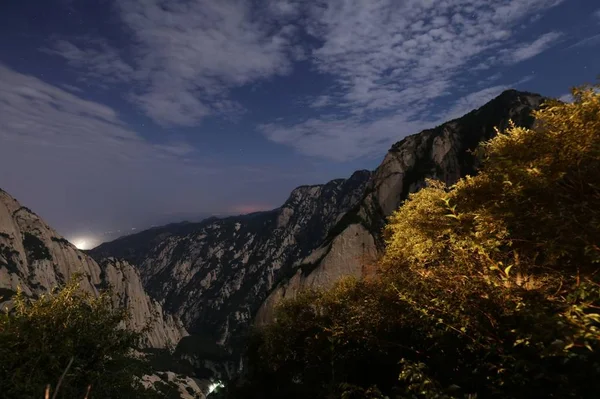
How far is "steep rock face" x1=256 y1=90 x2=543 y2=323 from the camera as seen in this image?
9800 cm

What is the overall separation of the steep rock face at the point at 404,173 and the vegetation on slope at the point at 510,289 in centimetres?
7155

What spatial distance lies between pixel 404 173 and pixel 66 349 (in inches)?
5117

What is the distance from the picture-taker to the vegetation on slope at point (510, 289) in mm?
6832

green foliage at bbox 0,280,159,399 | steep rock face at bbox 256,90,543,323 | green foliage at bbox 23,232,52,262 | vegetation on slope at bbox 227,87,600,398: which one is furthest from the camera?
green foliage at bbox 23,232,52,262

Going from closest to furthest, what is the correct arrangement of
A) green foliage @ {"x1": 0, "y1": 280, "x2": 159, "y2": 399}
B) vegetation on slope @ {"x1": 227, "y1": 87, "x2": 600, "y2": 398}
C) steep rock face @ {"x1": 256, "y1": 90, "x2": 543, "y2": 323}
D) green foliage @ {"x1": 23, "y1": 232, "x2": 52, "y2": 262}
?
vegetation on slope @ {"x1": 227, "y1": 87, "x2": 600, "y2": 398} → green foliage @ {"x1": 0, "y1": 280, "x2": 159, "y2": 399} → steep rock face @ {"x1": 256, "y1": 90, "x2": 543, "y2": 323} → green foliage @ {"x1": 23, "y1": 232, "x2": 52, "y2": 262}

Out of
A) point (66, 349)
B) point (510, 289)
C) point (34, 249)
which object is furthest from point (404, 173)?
point (34, 249)

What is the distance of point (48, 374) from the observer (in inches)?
560

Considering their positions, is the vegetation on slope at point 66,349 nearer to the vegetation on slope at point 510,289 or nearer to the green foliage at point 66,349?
the green foliage at point 66,349

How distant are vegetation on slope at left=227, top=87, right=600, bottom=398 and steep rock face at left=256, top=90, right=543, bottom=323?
71.5 metres

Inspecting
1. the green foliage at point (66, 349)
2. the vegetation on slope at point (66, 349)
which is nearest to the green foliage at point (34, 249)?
the vegetation on slope at point (66, 349)

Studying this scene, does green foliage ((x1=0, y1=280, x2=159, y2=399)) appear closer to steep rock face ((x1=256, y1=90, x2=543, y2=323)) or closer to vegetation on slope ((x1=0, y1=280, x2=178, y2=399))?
vegetation on slope ((x1=0, y1=280, x2=178, y2=399))

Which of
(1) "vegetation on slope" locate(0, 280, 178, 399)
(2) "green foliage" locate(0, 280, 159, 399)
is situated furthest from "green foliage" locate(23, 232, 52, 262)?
(2) "green foliage" locate(0, 280, 159, 399)

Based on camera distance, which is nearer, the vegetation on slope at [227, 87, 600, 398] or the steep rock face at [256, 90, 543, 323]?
the vegetation on slope at [227, 87, 600, 398]

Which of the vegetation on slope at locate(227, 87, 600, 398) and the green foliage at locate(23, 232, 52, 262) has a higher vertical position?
the green foliage at locate(23, 232, 52, 262)
